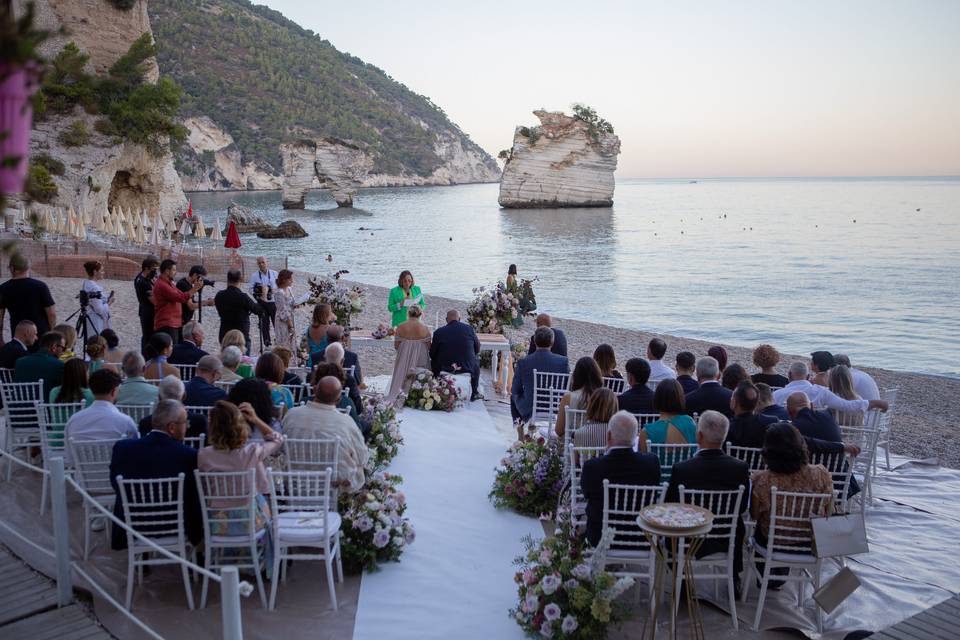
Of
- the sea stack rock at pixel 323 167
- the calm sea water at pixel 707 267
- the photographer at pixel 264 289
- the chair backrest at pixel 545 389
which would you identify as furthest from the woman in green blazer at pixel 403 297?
the sea stack rock at pixel 323 167

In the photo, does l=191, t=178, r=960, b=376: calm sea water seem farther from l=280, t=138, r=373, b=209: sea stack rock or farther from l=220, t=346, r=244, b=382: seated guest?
l=220, t=346, r=244, b=382: seated guest

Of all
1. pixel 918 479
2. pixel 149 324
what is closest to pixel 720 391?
pixel 918 479

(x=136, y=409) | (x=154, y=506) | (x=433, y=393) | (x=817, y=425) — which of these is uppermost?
(x=817, y=425)

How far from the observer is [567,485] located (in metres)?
6.48

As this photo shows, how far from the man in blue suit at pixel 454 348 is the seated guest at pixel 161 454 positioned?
5.43 metres

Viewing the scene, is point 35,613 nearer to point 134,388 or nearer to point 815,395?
point 134,388

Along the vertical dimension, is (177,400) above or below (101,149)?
below

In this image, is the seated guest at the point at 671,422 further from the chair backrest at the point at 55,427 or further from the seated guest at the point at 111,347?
the seated guest at the point at 111,347

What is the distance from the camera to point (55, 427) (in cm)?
673

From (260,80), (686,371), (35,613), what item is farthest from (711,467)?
(260,80)

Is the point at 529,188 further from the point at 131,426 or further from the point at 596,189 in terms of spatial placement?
the point at 131,426

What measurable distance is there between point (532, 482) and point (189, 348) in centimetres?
403

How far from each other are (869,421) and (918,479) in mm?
1528

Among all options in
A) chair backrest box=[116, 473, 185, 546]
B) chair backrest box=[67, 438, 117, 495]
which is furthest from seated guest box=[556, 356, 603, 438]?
chair backrest box=[67, 438, 117, 495]
